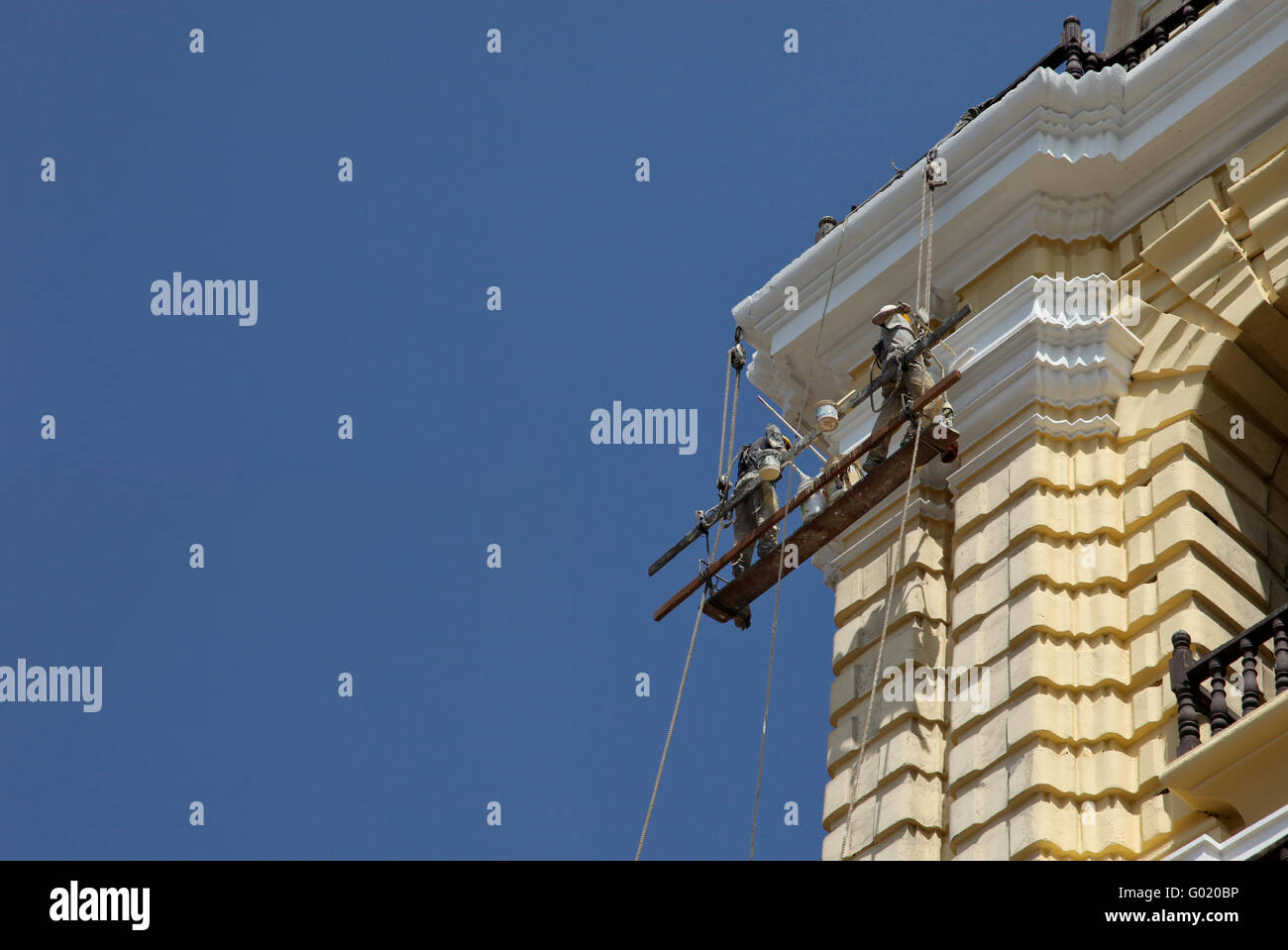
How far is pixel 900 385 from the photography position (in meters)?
19.5

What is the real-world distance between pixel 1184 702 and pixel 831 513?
3.64m

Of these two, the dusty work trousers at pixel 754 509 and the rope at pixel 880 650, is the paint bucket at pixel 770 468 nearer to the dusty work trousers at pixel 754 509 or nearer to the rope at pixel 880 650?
the dusty work trousers at pixel 754 509

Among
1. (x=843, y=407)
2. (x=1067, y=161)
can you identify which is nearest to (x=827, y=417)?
(x=843, y=407)

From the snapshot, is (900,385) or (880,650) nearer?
(880,650)

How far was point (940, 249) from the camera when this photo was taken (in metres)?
21.2

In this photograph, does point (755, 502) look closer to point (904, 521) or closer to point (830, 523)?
point (830, 523)

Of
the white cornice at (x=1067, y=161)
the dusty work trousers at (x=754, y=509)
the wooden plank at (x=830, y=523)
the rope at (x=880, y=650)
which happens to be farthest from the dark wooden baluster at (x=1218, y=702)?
the white cornice at (x=1067, y=161)

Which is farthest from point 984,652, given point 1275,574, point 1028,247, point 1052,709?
point 1028,247

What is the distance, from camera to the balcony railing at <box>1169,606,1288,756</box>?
53.3ft

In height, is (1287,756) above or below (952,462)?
below

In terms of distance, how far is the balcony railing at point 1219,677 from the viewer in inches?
640
